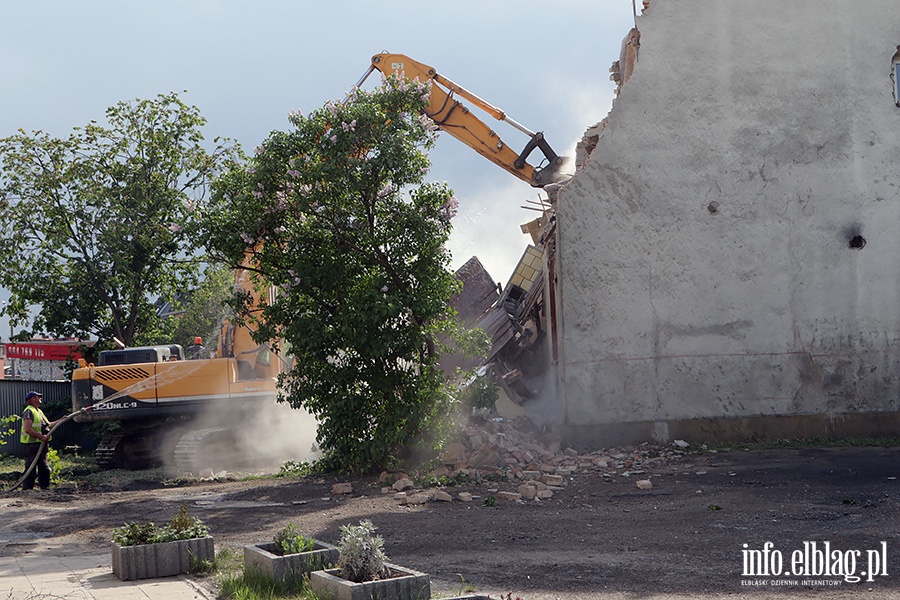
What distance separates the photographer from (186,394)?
1791cm

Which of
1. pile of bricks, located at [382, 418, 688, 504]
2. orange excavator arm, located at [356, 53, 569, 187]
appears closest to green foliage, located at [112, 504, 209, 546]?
pile of bricks, located at [382, 418, 688, 504]

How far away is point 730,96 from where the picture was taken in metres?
15.7

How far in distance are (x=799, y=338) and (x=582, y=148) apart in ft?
18.4

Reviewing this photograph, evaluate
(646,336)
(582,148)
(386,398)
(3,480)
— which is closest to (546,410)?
(646,336)

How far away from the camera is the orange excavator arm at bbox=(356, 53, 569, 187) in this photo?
1908 centimetres

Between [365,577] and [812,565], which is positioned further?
[812,565]

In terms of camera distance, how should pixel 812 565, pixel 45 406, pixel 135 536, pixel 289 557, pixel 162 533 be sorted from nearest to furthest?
1. pixel 289 557
2. pixel 812 565
3. pixel 135 536
4. pixel 162 533
5. pixel 45 406

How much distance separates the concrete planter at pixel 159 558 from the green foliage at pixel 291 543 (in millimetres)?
930

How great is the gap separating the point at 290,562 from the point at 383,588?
1.21m

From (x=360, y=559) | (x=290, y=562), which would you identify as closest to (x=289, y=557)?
(x=290, y=562)

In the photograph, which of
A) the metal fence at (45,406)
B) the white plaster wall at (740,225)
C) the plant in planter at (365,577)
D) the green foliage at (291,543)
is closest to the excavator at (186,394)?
the white plaster wall at (740,225)

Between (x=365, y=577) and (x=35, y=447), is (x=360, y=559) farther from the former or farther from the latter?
(x=35, y=447)

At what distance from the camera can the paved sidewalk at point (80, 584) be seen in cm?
719

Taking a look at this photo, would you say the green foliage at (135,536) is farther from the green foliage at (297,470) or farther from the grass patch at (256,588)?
the green foliage at (297,470)
